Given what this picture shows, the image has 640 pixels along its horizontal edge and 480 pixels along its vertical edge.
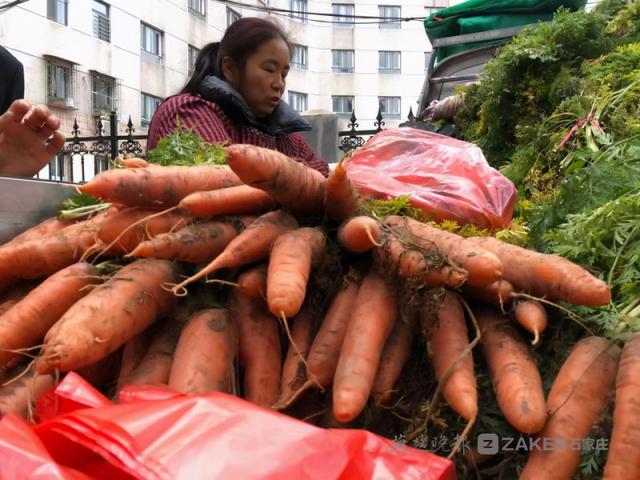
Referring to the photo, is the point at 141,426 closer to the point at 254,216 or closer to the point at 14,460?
the point at 14,460

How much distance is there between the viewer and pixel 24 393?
126 cm

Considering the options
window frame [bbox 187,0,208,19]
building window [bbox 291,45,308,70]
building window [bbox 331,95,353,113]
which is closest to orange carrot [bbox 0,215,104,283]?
window frame [bbox 187,0,208,19]

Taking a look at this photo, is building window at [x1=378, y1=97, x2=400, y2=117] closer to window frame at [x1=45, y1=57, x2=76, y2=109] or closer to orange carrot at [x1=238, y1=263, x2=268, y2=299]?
window frame at [x1=45, y1=57, x2=76, y2=109]

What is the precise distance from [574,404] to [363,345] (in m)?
0.42

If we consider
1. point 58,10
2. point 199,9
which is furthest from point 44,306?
point 199,9

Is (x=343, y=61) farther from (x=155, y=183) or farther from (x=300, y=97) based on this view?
(x=155, y=183)

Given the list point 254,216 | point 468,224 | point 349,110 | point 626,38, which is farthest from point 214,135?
point 349,110

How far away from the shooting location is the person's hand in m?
2.02

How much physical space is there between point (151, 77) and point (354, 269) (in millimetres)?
16334

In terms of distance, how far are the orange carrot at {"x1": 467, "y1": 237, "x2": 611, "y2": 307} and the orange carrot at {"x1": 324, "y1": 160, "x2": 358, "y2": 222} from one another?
294 mm

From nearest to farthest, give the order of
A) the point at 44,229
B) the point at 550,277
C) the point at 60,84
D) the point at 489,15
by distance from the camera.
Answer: the point at 550,277 < the point at 44,229 < the point at 489,15 < the point at 60,84

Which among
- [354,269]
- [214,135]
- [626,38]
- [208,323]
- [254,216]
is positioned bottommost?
[208,323]

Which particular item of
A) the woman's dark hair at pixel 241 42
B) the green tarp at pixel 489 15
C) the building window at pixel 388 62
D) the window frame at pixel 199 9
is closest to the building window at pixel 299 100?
the building window at pixel 388 62

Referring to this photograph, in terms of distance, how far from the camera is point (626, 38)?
3510 mm
